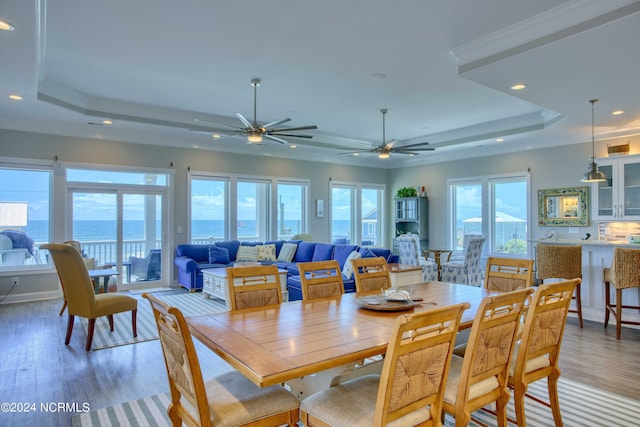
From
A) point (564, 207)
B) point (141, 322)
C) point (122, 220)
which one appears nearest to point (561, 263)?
point (564, 207)

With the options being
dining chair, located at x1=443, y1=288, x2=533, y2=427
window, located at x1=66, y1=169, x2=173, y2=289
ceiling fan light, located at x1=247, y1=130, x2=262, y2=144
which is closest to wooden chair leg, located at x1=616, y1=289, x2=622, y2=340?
dining chair, located at x1=443, y1=288, x2=533, y2=427

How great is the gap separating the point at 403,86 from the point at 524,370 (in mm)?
3826

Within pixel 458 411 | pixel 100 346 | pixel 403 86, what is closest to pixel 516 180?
pixel 403 86

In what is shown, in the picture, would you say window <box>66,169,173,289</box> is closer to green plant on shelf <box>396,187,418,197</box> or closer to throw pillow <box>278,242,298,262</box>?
throw pillow <box>278,242,298,262</box>

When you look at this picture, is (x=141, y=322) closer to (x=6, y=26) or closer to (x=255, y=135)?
(x=255, y=135)

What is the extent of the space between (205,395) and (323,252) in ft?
18.2

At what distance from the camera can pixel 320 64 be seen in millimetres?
4301

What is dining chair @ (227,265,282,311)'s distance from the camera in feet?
8.43

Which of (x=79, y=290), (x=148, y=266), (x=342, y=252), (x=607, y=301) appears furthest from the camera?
(x=148, y=266)

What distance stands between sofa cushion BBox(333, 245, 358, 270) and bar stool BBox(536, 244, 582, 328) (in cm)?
265

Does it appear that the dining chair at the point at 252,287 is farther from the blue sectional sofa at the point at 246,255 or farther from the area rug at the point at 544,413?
the blue sectional sofa at the point at 246,255

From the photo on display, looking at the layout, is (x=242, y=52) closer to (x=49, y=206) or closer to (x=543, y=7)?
(x=543, y=7)

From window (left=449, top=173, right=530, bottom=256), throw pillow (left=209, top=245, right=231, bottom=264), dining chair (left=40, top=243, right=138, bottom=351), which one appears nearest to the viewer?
dining chair (left=40, top=243, right=138, bottom=351)

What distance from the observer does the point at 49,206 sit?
6383mm
